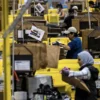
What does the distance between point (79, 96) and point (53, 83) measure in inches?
18.9

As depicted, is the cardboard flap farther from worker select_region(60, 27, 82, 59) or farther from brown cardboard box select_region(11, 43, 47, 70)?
worker select_region(60, 27, 82, 59)

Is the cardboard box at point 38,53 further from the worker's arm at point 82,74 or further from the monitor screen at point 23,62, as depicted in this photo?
the worker's arm at point 82,74

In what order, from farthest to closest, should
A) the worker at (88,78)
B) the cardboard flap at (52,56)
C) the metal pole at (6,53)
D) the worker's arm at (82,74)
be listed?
1. the cardboard flap at (52,56)
2. the worker at (88,78)
3. the worker's arm at (82,74)
4. the metal pole at (6,53)

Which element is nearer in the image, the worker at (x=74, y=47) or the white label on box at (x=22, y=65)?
the white label on box at (x=22, y=65)

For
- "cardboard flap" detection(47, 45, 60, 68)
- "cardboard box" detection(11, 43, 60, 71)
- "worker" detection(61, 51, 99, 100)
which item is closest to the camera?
"worker" detection(61, 51, 99, 100)

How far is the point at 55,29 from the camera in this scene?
38.8 ft

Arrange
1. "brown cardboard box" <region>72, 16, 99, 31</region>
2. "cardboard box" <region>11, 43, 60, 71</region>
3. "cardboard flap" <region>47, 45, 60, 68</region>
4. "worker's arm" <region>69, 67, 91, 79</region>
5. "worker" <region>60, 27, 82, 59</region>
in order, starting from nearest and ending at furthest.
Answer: "worker's arm" <region>69, 67, 91, 79</region>, "cardboard box" <region>11, 43, 60, 71</region>, "cardboard flap" <region>47, 45, 60, 68</region>, "worker" <region>60, 27, 82, 59</region>, "brown cardboard box" <region>72, 16, 99, 31</region>

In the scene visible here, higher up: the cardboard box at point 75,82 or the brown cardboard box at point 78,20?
the brown cardboard box at point 78,20

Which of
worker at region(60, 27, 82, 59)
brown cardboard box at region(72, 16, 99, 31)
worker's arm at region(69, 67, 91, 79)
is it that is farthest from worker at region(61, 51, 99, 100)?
brown cardboard box at region(72, 16, 99, 31)

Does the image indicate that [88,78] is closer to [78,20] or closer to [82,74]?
[82,74]

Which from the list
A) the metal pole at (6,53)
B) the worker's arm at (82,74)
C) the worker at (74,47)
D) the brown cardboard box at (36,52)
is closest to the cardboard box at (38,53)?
the brown cardboard box at (36,52)

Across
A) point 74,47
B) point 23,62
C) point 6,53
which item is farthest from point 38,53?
point 74,47

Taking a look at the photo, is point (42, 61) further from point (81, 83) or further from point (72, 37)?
point (72, 37)

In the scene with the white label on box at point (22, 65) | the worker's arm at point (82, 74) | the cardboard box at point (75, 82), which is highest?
the white label on box at point (22, 65)
